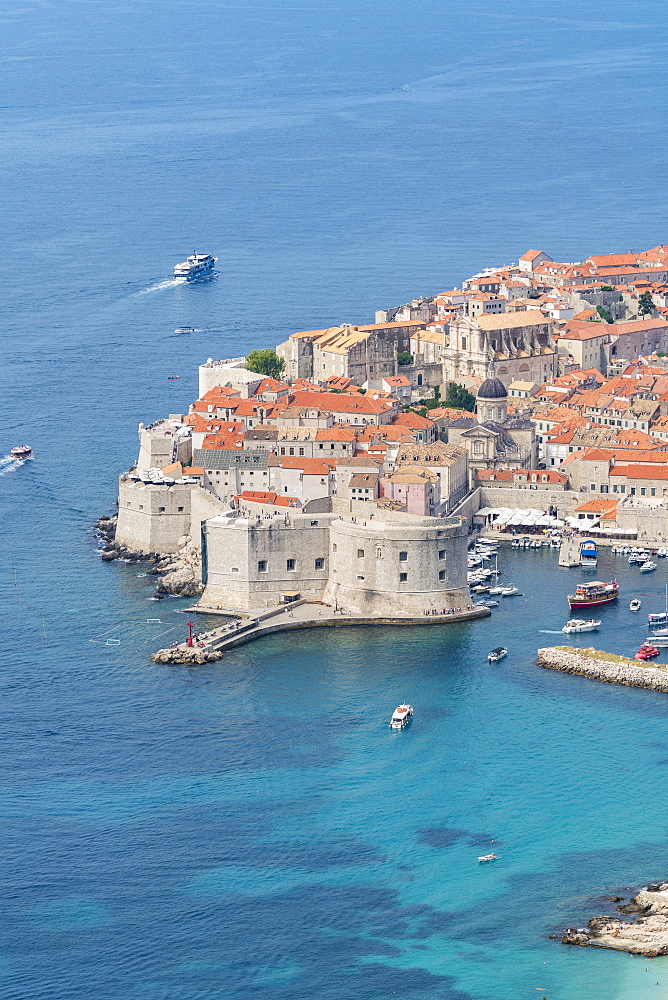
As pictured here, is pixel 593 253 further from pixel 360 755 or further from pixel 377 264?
pixel 360 755

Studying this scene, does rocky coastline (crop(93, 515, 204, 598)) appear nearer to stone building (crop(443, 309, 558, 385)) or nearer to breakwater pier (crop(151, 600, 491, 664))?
breakwater pier (crop(151, 600, 491, 664))

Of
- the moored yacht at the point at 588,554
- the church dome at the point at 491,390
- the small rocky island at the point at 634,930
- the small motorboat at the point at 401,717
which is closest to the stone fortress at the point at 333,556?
the moored yacht at the point at 588,554

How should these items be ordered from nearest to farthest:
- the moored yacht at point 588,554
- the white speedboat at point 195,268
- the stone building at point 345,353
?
the moored yacht at point 588,554
the stone building at point 345,353
the white speedboat at point 195,268

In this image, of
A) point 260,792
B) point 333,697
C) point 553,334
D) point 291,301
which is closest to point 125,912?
point 260,792

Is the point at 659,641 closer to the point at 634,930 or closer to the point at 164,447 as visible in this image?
the point at 634,930

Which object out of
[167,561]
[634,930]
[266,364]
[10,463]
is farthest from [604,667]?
[10,463]

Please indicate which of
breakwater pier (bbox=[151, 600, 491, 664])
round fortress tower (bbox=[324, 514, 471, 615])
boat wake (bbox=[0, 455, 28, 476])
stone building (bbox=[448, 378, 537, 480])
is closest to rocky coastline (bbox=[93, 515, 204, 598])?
breakwater pier (bbox=[151, 600, 491, 664])

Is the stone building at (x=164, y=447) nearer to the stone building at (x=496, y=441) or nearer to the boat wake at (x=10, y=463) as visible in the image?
the boat wake at (x=10, y=463)
